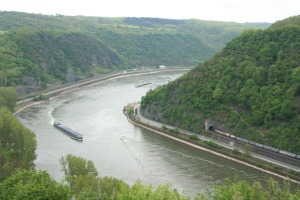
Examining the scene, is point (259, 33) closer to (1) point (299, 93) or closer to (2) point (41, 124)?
(1) point (299, 93)

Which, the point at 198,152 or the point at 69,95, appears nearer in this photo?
the point at 198,152

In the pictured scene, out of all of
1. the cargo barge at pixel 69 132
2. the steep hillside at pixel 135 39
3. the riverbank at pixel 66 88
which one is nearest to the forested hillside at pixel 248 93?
the cargo barge at pixel 69 132

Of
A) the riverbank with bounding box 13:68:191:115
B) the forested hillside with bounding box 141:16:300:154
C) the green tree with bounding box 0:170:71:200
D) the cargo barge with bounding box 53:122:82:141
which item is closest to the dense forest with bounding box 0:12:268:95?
the riverbank with bounding box 13:68:191:115

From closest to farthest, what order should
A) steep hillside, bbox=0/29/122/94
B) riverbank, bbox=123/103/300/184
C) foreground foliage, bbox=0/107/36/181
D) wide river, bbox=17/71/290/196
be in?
foreground foliage, bbox=0/107/36/181 < wide river, bbox=17/71/290/196 < riverbank, bbox=123/103/300/184 < steep hillside, bbox=0/29/122/94

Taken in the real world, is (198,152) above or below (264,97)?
below

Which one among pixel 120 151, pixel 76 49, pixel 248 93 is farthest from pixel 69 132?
pixel 76 49

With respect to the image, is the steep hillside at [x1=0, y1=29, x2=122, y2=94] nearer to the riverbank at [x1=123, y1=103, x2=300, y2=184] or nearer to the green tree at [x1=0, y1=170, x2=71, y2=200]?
the riverbank at [x1=123, y1=103, x2=300, y2=184]

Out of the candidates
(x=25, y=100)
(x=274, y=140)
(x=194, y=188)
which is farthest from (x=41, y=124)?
(x=274, y=140)
